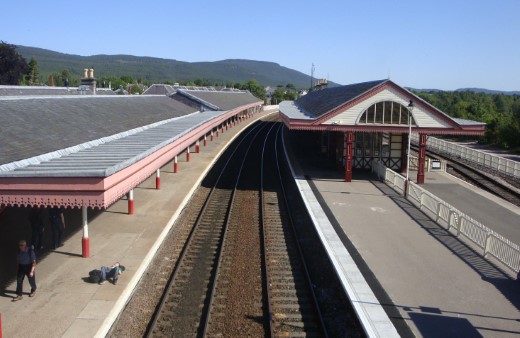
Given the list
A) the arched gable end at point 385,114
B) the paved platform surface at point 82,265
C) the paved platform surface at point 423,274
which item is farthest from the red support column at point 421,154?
the paved platform surface at point 82,265

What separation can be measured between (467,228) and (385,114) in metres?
10.9

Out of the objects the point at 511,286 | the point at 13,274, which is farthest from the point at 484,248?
the point at 13,274

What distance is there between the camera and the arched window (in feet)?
81.8

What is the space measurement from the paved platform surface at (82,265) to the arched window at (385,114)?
1020 cm

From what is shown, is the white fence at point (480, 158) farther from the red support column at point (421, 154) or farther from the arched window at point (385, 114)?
the arched window at point (385, 114)

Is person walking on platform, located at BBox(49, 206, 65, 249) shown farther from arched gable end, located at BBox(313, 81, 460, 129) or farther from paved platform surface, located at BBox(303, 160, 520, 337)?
arched gable end, located at BBox(313, 81, 460, 129)

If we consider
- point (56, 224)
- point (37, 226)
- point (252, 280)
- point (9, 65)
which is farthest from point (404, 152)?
point (9, 65)

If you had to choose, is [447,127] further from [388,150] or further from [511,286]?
[511,286]

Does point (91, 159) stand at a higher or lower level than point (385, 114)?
lower

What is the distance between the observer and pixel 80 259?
532 inches

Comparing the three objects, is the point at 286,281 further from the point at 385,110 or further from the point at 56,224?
the point at 385,110

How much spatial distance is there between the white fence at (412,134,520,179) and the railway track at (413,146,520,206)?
1.36m

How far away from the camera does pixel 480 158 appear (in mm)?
34625

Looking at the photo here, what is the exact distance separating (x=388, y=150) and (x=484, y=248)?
49.0 ft
